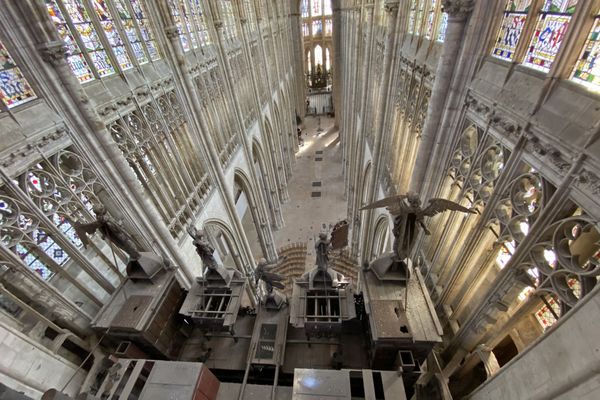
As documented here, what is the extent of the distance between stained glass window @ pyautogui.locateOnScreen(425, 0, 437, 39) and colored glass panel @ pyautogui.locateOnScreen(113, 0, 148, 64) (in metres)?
8.66

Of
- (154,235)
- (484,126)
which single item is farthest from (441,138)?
(154,235)

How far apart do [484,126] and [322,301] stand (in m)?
5.08

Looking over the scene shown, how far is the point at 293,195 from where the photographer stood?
2678 cm

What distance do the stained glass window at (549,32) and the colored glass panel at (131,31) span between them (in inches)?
388

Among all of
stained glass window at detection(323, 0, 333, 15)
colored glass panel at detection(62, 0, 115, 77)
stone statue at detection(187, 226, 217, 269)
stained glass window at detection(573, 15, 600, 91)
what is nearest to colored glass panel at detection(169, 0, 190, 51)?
colored glass panel at detection(62, 0, 115, 77)

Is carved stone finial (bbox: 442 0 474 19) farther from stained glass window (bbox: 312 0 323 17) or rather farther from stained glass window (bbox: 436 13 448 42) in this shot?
stained glass window (bbox: 312 0 323 17)

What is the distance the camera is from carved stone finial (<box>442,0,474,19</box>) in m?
4.85

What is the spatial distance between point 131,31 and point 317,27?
38.2 meters

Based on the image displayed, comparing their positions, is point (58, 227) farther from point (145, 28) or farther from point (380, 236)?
point (380, 236)

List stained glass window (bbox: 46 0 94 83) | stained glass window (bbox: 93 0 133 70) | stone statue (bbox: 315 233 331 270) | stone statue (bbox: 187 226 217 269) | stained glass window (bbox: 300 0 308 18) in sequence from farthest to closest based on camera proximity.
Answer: stained glass window (bbox: 300 0 308 18), stained glass window (bbox: 93 0 133 70), stone statue (bbox: 187 226 217 269), stained glass window (bbox: 46 0 94 83), stone statue (bbox: 315 233 331 270)

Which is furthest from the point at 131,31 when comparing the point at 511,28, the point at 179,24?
the point at 511,28

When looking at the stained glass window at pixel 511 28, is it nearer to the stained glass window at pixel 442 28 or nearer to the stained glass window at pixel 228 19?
the stained glass window at pixel 442 28

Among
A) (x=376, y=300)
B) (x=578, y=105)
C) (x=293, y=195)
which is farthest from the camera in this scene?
(x=293, y=195)

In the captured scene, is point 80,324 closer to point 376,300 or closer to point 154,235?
point 154,235
